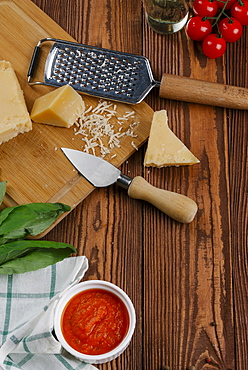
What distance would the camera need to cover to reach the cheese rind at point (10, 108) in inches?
74.9

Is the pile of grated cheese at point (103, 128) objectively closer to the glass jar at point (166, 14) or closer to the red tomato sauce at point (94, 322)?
the glass jar at point (166, 14)

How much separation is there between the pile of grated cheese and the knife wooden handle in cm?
19

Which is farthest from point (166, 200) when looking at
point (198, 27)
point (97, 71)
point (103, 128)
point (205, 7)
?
point (205, 7)

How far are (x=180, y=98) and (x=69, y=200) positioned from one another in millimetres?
662

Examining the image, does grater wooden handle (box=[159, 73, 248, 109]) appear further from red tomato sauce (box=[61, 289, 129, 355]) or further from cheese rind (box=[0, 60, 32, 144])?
red tomato sauce (box=[61, 289, 129, 355])

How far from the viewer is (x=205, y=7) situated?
2.05m

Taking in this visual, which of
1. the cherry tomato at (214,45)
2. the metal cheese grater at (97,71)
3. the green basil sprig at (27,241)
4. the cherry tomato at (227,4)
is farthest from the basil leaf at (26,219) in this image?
the cherry tomato at (227,4)

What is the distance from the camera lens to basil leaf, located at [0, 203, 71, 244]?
1742mm

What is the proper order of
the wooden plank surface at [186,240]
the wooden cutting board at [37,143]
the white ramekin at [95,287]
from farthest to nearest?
the wooden cutting board at [37,143]
the wooden plank surface at [186,240]
the white ramekin at [95,287]

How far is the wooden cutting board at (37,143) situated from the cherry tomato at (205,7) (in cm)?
50

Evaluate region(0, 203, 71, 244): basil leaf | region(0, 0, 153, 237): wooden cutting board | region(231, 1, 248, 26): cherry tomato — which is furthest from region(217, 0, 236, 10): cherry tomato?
region(0, 203, 71, 244): basil leaf

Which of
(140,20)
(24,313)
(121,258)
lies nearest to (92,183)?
(121,258)

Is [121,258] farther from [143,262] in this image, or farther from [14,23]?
[14,23]

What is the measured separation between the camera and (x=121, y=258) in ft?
6.25
